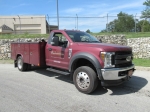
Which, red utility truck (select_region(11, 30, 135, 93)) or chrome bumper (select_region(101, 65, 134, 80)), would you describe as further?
red utility truck (select_region(11, 30, 135, 93))

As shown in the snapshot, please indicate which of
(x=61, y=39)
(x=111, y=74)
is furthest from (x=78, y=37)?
(x=111, y=74)

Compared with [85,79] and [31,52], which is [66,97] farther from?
[31,52]

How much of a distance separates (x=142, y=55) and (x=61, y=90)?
9.88 m

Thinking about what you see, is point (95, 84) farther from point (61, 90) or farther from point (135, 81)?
point (135, 81)

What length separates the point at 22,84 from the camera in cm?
667

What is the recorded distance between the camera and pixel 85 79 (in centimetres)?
555

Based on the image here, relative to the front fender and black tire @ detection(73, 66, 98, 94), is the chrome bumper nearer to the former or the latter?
the front fender

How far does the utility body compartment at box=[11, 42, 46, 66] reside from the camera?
7.48m

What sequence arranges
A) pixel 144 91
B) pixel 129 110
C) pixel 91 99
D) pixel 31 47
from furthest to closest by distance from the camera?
pixel 31 47
pixel 144 91
pixel 91 99
pixel 129 110

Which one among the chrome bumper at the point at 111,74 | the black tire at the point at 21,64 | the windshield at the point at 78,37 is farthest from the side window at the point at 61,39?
the black tire at the point at 21,64

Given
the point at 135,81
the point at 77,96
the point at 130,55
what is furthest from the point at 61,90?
the point at 135,81

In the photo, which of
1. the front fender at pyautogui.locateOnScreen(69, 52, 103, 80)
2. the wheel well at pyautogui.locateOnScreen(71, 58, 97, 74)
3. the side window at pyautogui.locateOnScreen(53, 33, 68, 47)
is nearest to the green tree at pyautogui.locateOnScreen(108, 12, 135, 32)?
the side window at pyautogui.locateOnScreen(53, 33, 68, 47)

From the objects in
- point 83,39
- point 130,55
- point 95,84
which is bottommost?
point 95,84

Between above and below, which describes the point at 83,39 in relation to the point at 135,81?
above
